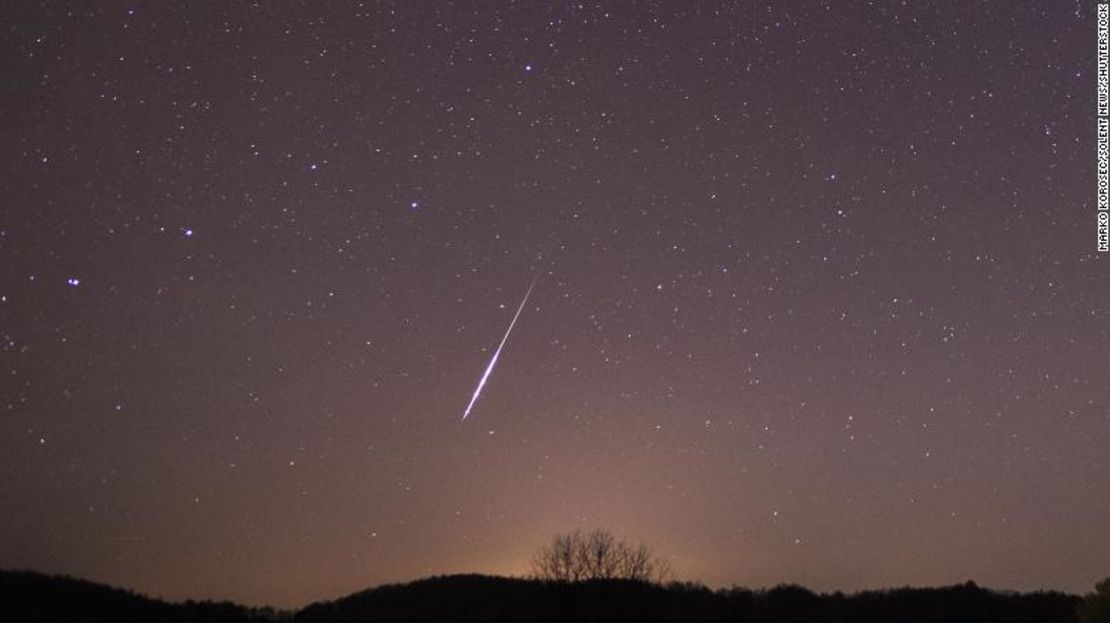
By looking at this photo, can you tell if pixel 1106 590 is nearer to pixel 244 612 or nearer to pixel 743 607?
pixel 743 607

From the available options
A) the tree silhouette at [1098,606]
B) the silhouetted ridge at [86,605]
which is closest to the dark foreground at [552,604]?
the silhouetted ridge at [86,605]

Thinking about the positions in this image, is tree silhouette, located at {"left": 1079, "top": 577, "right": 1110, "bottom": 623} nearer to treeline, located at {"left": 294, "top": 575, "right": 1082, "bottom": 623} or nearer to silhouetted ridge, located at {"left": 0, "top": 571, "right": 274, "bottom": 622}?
treeline, located at {"left": 294, "top": 575, "right": 1082, "bottom": 623}

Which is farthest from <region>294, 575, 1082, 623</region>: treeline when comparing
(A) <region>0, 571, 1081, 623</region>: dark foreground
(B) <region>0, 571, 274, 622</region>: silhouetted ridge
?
(B) <region>0, 571, 274, 622</region>: silhouetted ridge

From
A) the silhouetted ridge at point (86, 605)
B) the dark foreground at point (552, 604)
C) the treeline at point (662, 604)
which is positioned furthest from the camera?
the treeline at point (662, 604)

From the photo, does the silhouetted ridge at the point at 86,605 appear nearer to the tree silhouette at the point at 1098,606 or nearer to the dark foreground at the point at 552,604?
the dark foreground at the point at 552,604

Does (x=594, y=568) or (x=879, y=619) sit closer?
(x=879, y=619)

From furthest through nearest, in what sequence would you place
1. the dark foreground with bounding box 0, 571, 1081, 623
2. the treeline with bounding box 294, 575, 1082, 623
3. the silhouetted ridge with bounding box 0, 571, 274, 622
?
the treeline with bounding box 294, 575, 1082, 623
the dark foreground with bounding box 0, 571, 1081, 623
the silhouetted ridge with bounding box 0, 571, 274, 622

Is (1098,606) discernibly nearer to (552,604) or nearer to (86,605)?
(552,604)

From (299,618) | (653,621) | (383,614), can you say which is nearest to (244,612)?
(299,618)
